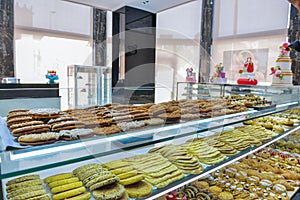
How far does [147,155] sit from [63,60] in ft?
18.1

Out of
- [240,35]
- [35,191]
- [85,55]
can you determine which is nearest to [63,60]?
[85,55]

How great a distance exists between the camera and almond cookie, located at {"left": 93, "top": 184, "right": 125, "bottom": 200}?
3.28ft

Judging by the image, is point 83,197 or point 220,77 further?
point 220,77

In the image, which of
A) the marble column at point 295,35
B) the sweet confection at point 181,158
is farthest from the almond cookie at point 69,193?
the marble column at point 295,35

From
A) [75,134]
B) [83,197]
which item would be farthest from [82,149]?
[83,197]

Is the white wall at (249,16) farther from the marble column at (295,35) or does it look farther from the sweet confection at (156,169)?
the sweet confection at (156,169)

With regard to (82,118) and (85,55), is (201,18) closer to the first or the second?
(85,55)

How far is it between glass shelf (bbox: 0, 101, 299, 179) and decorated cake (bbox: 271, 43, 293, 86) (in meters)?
2.60

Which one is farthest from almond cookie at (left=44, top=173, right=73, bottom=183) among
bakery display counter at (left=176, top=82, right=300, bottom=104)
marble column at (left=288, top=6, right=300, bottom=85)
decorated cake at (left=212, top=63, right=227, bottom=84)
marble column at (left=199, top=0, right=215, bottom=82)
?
marble column at (left=199, top=0, right=215, bottom=82)

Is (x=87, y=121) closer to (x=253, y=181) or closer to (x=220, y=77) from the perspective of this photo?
(x=253, y=181)

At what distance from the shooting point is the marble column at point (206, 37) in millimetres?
5625

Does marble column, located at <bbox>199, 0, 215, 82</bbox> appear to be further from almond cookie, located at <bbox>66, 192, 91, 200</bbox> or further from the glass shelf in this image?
almond cookie, located at <bbox>66, 192, 91, 200</bbox>

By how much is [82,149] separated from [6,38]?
5.66 m

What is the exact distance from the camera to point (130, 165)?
1.29 m
